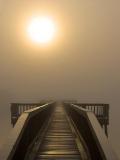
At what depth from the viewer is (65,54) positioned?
14.3 m

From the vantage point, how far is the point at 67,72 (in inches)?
566

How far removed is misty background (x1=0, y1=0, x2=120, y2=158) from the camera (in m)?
14.3

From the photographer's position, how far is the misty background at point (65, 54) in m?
14.3

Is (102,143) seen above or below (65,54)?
below

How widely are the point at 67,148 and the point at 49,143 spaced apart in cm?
45

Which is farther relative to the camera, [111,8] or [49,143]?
[111,8]

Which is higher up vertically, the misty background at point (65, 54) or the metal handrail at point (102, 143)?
the misty background at point (65, 54)

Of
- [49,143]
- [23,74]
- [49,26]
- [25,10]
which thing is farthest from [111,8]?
[49,143]

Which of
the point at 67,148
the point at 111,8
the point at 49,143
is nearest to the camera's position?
the point at 67,148

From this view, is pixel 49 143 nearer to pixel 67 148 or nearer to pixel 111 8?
pixel 67 148

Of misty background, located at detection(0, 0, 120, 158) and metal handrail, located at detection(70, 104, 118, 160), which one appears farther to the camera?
misty background, located at detection(0, 0, 120, 158)

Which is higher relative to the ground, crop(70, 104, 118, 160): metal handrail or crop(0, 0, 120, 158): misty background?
crop(0, 0, 120, 158): misty background

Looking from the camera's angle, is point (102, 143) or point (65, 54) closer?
point (102, 143)

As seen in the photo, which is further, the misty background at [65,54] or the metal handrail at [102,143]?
the misty background at [65,54]
